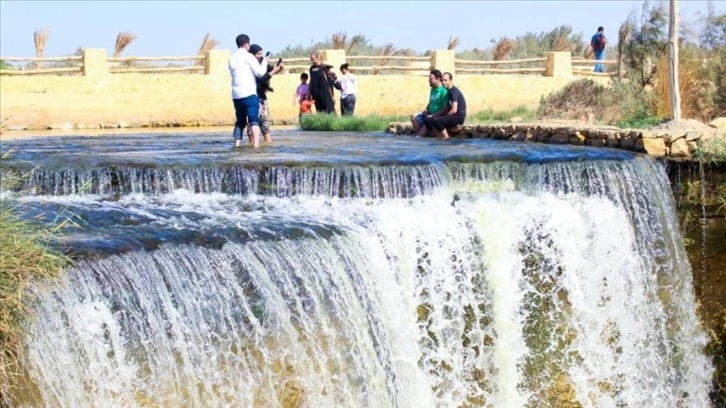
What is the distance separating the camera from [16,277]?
623 cm

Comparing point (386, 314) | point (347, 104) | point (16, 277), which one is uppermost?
point (347, 104)

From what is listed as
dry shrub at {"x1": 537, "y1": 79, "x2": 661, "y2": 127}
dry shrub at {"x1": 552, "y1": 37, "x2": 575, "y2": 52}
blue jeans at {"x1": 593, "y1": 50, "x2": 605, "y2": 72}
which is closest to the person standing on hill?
blue jeans at {"x1": 593, "y1": 50, "x2": 605, "y2": 72}

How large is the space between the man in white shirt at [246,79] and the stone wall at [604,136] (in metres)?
3.21

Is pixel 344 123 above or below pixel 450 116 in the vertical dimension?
below

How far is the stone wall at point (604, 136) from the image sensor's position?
11.1 m

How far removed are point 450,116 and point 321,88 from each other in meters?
4.22

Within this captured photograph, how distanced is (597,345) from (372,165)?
98.7 inches

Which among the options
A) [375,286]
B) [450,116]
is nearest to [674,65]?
[450,116]

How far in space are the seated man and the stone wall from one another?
0.22 metres

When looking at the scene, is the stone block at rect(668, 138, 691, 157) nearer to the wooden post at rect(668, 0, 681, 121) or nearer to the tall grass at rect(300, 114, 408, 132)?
the wooden post at rect(668, 0, 681, 121)

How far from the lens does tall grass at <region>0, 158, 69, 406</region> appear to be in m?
5.96

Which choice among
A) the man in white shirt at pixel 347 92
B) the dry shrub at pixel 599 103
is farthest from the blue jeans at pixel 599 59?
the man in white shirt at pixel 347 92

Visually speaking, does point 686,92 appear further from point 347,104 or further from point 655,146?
point 347,104

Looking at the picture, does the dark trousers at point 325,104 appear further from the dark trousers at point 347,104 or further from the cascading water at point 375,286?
the cascading water at point 375,286
